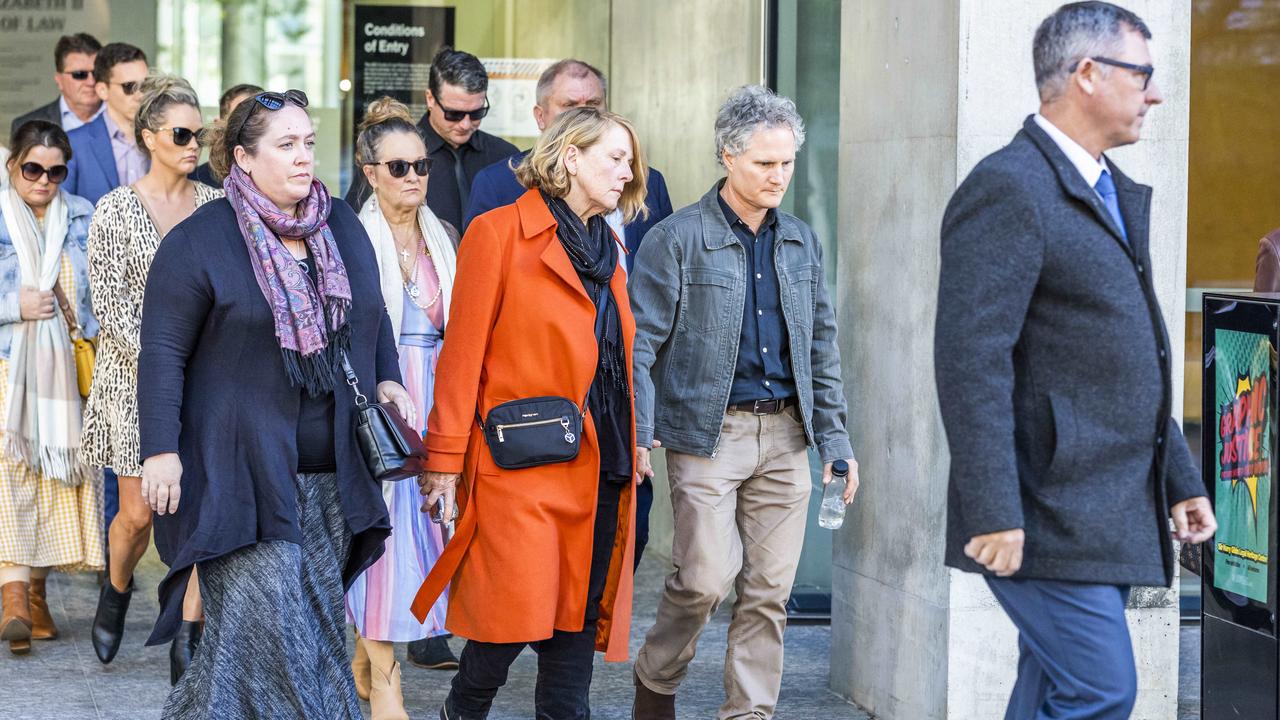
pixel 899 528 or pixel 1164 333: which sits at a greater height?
pixel 1164 333

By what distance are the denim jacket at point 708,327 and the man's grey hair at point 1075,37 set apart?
198cm

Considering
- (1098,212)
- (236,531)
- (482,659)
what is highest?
(1098,212)

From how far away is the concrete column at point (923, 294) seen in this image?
5543 millimetres

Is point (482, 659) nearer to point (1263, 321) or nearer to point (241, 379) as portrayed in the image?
point (241, 379)

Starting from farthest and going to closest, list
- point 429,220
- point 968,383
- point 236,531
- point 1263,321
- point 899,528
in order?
1. point 429,220
2. point 899,528
3. point 1263,321
4. point 236,531
5. point 968,383

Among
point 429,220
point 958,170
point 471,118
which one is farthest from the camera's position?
point 471,118

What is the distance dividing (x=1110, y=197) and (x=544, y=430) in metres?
1.87

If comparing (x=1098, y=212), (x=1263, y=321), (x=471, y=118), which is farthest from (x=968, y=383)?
(x=471, y=118)

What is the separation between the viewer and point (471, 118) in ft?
24.4

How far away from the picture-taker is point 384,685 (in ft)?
19.5

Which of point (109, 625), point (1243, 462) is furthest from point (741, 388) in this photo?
point (109, 625)

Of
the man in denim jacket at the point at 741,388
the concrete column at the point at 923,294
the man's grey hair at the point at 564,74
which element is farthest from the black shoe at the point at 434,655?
the man's grey hair at the point at 564,74

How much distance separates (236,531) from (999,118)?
2693 mm

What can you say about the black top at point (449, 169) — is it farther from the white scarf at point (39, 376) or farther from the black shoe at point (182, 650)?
the black shoe at point (182, 650)
